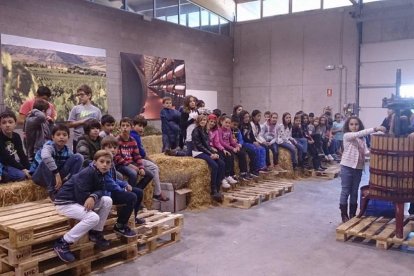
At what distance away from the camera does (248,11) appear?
1419 centimetres

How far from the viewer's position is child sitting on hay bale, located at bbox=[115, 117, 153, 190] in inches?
195

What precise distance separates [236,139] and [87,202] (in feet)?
13.9

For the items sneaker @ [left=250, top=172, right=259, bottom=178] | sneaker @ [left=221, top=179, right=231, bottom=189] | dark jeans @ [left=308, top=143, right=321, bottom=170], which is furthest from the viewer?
dark jeans @ [left=308, top=143, right=321, bottom=170]

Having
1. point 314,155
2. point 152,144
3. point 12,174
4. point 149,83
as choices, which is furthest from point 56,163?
point 149,83

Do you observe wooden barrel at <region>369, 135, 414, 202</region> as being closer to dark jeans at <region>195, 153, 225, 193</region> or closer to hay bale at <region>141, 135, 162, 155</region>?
dark jeans at <region>195, 153, 225, 193</region>

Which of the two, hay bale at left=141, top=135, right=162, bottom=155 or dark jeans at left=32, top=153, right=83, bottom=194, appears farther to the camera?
hay bale at left=141, top=135, right=162, bottom=155

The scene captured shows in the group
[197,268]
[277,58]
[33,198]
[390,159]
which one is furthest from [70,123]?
[277,58]

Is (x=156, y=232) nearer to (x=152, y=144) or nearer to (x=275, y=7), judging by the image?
(x=152, y=144)

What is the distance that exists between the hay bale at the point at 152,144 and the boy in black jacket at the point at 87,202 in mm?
5160

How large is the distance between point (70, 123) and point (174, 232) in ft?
7.08

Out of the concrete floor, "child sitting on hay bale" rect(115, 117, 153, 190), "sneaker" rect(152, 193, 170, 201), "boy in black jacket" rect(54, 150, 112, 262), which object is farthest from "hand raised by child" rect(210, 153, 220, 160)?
"boy in black jacket" rect(54, 150, 112, 262)

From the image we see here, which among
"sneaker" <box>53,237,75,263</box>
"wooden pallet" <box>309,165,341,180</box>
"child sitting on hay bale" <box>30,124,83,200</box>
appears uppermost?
"child sitting on hay bale" <box>30,124,83,200</box>

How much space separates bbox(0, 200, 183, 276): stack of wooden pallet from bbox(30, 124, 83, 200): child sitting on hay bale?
22cm

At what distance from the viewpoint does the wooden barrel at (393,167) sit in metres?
4.29
